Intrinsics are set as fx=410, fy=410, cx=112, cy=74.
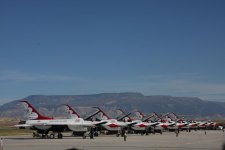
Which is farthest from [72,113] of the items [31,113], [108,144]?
[108,144]

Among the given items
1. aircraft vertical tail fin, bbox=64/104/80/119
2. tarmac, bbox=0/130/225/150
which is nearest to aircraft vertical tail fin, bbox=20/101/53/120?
aircraft vertical tail fin, bbox=64/104/80/119

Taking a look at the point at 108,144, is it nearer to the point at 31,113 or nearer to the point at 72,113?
the point at 31,113

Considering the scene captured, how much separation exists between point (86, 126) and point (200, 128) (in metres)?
84.4

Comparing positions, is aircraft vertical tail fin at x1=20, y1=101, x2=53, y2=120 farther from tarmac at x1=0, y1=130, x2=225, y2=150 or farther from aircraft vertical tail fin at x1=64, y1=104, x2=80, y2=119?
tarmac at x1=0, y1=130, x2=225, y2=150

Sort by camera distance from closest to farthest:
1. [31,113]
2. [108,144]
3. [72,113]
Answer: [108,144] → [31,113] → [72,113]

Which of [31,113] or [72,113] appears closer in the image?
[31,113]

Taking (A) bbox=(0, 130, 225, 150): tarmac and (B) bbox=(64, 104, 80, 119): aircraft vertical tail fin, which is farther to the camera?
(B) bbox=(64, 104, 80, 119): aircraft vertical tail fin

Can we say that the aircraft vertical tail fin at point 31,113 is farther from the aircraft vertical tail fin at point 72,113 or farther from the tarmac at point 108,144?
the tarmac at point 108,144

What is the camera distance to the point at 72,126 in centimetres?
6850

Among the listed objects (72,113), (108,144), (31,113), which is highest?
(72,113)

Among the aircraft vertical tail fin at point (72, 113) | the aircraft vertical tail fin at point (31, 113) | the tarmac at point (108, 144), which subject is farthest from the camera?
the aircraft vertical tail fin at point (72, 113)

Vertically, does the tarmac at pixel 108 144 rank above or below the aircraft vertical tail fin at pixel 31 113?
below

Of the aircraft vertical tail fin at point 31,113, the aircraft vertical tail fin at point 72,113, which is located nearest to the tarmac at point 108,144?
the aircraft vertical tail fin at point 31,113

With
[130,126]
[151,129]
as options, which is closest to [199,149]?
[130,126]
